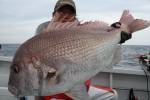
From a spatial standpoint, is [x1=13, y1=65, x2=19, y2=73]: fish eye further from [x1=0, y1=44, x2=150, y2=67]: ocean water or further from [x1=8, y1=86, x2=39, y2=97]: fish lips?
[x1=0, y1=44, x2=150, y2=67]: ocean water

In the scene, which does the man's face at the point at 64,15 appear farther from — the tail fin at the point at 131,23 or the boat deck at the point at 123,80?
the boat deck at the point at 123,80

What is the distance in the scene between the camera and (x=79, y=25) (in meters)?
2.12

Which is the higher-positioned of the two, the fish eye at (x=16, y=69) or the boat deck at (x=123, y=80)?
the fish eye at (x=16, y=69)

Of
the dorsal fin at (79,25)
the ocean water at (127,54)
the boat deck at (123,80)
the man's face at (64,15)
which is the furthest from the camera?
the ocean water at (127,54)

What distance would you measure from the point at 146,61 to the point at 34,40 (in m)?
3.48

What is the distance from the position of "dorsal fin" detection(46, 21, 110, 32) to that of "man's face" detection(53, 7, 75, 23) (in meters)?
0.58

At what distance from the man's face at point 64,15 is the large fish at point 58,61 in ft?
2.21

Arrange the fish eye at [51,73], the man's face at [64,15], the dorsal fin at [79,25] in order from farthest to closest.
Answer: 1. the man's face at [64,15]
2. the dorsal fin at [79,25]
3. the fish eye at [51,73]

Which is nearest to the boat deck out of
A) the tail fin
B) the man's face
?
the man's face

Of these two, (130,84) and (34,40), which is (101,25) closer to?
(34,40)

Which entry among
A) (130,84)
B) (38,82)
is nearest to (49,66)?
(38,82)

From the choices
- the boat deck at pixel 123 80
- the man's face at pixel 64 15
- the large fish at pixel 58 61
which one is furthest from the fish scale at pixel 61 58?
the boat deck at pixel 123 80

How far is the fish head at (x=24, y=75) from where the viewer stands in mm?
1837

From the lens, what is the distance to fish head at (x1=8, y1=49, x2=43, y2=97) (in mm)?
1837
